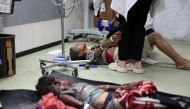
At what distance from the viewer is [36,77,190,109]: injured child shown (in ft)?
4.51

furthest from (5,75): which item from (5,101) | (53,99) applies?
(53,99)

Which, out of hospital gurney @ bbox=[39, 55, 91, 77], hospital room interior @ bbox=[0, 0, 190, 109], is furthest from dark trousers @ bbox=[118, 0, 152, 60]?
hospital gurney @ bbox=[39, 55, 91, 77]

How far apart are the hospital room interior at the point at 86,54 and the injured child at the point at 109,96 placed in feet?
0.04

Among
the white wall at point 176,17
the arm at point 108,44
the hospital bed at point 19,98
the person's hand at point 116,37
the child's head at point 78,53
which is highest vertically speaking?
the white wall at point 176,17

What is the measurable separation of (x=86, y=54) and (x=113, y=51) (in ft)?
0.94

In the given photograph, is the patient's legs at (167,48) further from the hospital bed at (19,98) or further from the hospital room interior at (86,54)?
the hospital bed at (19,98)

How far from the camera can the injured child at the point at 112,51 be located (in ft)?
8.50

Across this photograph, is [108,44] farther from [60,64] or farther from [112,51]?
[60,64]

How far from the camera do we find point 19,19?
2.97m

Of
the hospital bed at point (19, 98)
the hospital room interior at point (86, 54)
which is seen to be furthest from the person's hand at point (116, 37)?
the hospital bed at point (19, 98)

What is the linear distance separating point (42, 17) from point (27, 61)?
2.66 ft

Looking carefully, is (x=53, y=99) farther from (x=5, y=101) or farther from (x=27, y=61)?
(x=27, y=61)

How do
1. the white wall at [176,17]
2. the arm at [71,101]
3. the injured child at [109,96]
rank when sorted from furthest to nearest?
the white wall at [176,17] → the arm at [71,101] → the injured child at [109,96]

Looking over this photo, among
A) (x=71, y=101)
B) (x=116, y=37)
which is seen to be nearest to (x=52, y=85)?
(x=71, y=101)
